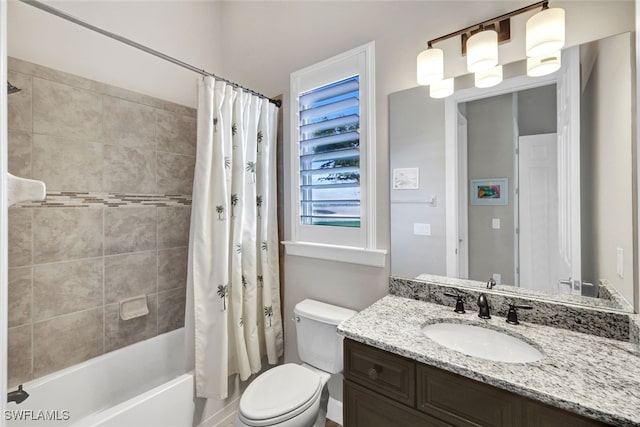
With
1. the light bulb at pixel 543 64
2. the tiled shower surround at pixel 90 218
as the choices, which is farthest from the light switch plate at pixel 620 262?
the tiled shower surround at pixel 90 218

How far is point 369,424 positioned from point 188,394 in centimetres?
106

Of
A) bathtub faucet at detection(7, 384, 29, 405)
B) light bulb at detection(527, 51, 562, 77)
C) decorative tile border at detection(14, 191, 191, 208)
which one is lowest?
bathtub faucet at detection(7, 384, 29, 405)

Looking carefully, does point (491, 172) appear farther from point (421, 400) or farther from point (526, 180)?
point (421, 400)

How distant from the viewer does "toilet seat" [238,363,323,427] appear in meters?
1.25

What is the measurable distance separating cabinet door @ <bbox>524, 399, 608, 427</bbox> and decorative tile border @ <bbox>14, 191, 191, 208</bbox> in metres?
2.17

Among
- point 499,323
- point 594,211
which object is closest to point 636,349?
point 499,323

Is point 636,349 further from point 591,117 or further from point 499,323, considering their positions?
point 591,117

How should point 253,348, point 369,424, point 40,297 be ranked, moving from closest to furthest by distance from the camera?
1. point 369,424
2. point 40,297
3. point 253,348

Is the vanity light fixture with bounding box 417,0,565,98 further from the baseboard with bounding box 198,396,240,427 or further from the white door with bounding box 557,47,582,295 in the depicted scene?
the baseboard with bounding box 198,396,240,427

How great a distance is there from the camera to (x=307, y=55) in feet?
6.19

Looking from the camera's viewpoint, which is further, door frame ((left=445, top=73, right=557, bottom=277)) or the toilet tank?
the toilet tank

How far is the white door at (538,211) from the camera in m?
1.18

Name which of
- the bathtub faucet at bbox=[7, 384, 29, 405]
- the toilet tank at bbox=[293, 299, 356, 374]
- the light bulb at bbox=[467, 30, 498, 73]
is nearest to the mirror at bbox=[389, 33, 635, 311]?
the light bulb at bbox=[467, 30, 498, 73]

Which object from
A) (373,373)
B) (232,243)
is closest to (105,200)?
(232,243)
